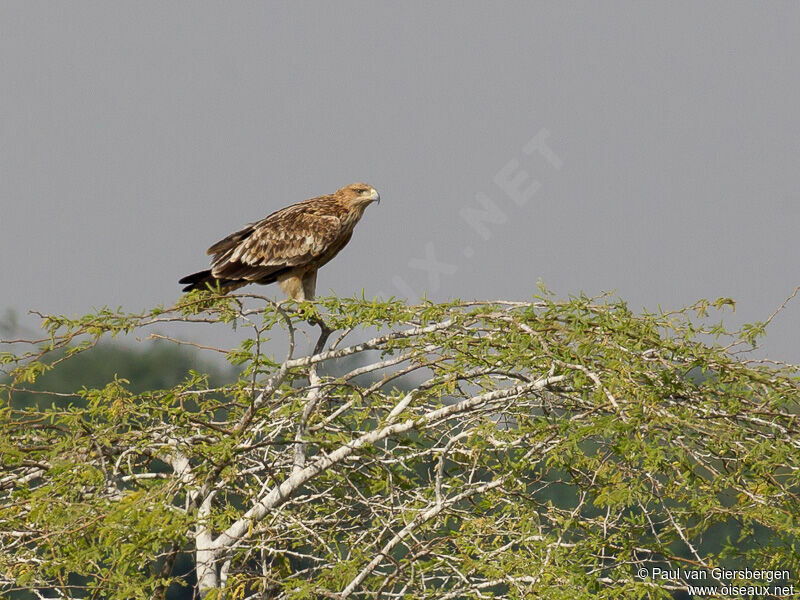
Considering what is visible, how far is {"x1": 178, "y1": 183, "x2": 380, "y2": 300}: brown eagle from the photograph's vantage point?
30.4 ft

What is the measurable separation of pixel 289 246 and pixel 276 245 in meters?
0.12

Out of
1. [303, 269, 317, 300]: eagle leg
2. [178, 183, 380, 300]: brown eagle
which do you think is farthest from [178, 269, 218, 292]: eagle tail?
[303, 269, 317, 300]: eagle leg

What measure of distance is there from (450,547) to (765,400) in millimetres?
3048

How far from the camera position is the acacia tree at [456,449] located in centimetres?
512

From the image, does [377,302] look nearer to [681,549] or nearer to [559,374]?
[559,374]

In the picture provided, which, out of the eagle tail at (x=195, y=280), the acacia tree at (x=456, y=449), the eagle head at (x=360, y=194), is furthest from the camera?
the eagle head at (x=360, y=194)

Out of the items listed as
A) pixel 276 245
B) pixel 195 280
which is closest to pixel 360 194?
pixel 276 245

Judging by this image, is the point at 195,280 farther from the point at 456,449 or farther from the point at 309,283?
the point at 456,449

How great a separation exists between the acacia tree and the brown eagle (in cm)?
219

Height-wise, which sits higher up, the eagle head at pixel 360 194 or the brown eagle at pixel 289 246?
the eagle head at pixel 360 194

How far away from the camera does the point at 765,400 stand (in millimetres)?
5129

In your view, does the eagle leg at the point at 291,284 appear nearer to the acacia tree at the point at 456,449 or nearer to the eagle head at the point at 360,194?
the eagle head at the point at 360,194

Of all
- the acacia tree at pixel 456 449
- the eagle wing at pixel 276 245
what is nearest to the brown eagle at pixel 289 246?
the eagle wing at pixel 276 245

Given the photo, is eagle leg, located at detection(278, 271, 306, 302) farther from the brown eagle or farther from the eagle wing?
the eagle wing
